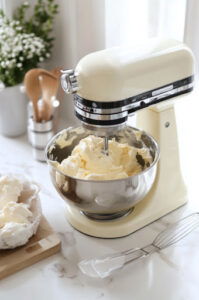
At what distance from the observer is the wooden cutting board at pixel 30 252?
3.09 feet

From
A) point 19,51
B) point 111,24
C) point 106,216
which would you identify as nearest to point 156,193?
point 106,216

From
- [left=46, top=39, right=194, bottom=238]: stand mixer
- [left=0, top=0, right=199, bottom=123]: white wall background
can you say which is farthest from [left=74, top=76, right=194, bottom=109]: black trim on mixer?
[left=0, top=0, right=199, bottom=123]: white wall background

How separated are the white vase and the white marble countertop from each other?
34 cm

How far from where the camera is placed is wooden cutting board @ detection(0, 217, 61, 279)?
942 millimetres

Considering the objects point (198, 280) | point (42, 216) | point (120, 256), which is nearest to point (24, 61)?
point (42, 216)

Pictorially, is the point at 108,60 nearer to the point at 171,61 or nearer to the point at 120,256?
the point at 171,61

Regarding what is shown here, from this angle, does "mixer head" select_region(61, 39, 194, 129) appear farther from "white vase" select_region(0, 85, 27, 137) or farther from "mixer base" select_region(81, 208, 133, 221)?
"white vase" select_region(0, 85, 27, 137)

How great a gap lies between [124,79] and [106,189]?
8.1 inches

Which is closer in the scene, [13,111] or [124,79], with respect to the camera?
[124,79]

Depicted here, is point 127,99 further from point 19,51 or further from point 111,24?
point 19,51

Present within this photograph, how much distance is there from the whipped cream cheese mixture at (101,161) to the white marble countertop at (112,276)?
0.47 ft

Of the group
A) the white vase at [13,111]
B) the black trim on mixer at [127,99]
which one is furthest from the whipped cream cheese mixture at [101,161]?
the white vase at [13,111]

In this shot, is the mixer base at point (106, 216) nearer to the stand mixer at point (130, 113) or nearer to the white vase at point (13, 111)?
the stand mixer at point (130, 113)

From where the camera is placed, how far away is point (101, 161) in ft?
3.21
